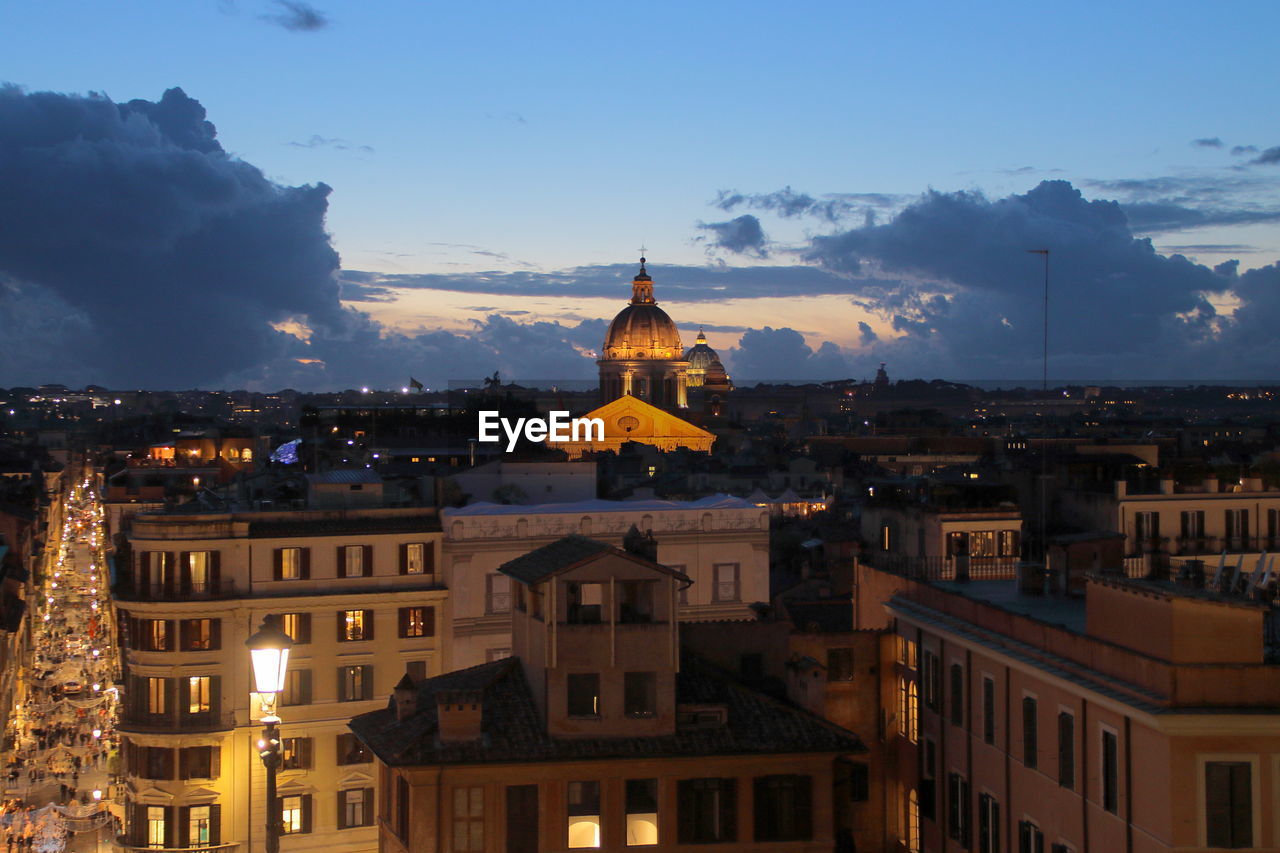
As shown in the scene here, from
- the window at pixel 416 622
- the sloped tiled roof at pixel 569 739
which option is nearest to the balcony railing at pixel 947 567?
the sloped tiled roof at pixel 569 739

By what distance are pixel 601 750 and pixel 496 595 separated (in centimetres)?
1437

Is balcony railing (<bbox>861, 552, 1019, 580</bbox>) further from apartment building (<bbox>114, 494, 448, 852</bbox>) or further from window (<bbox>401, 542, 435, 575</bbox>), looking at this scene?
apartment building (<bbox>114, 494, 448, 852</bbox>)

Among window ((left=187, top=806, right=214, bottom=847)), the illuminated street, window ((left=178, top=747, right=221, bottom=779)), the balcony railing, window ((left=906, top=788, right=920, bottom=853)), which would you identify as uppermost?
the balcony railing

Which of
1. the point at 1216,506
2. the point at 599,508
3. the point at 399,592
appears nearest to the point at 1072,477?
the point at 1216,506

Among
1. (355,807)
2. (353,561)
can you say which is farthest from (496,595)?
(355,807)

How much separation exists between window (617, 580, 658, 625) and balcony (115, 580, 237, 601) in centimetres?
1414

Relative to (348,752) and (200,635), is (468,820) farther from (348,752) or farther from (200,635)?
(200,635)

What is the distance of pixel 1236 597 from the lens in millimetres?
17141

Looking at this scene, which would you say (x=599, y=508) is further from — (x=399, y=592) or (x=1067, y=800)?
(x=1067, y=800)

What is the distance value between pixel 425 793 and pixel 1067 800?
24.4ft

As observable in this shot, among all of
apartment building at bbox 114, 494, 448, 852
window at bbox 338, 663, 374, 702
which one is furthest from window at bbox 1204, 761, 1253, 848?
window at bbox 338, 663, 374, 702

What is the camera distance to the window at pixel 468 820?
19.2 meters

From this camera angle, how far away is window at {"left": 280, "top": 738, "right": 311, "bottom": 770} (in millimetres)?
31719

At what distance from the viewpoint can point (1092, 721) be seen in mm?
17500
